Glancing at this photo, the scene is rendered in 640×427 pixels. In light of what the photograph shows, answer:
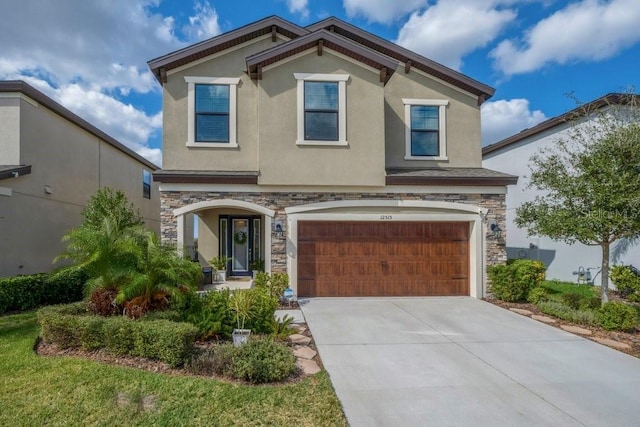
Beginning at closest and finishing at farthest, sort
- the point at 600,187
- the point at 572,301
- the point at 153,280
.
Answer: the point at 153,280 → the point at 600,187 → the point at 572,301

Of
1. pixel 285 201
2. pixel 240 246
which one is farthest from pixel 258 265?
pixel 285 201

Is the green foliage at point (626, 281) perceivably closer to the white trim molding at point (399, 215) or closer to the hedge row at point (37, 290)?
the white trim molding at point (399, 215)

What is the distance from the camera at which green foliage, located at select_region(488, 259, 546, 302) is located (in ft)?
34.5

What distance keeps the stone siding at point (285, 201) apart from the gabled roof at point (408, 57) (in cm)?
401

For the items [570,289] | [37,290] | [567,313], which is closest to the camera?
[567,313]

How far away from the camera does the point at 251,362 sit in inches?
208

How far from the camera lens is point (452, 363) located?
5992 mm

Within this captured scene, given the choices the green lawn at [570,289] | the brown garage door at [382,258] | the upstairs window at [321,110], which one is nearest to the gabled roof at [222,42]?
the upstairs window at [321,110]

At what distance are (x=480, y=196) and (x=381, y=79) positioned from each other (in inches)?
193

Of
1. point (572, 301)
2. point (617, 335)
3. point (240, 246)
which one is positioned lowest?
point (617, 335)

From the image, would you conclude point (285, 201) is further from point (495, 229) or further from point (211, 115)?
point (495, 229)

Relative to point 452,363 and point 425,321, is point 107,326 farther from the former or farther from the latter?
point 425,321

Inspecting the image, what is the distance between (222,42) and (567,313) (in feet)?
41.2

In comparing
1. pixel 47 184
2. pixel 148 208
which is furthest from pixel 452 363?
pixel 148 208
